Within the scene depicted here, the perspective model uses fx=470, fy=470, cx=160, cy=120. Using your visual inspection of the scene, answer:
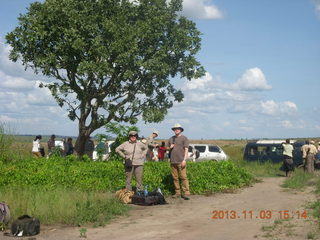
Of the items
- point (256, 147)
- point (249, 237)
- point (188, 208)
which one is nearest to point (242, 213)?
point (188, 208)

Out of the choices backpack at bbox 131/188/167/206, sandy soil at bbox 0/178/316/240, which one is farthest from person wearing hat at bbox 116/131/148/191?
sandy soil at bbox 0/178/316/240

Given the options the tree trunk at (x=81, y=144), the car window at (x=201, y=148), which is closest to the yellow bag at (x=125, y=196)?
the car window at (x=201, y=148)

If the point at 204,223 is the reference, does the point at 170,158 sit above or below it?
above

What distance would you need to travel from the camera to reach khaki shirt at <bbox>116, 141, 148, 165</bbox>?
13.0 metres

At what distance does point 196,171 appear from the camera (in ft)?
Result: 49.3

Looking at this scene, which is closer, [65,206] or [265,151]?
[65,206]

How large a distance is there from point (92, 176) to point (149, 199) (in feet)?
9.03

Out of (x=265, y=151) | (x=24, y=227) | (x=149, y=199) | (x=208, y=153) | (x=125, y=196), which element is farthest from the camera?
(x=208, y=153)

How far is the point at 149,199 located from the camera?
12.3m

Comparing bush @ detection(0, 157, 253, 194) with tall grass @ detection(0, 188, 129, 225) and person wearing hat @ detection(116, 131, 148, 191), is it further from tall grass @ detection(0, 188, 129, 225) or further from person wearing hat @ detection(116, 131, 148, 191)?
tall grass @ detection(0, 188, 129, 225)

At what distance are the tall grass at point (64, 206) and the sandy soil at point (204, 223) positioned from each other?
0.38 metres

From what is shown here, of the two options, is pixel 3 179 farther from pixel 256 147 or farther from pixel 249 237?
pixel 256 147
